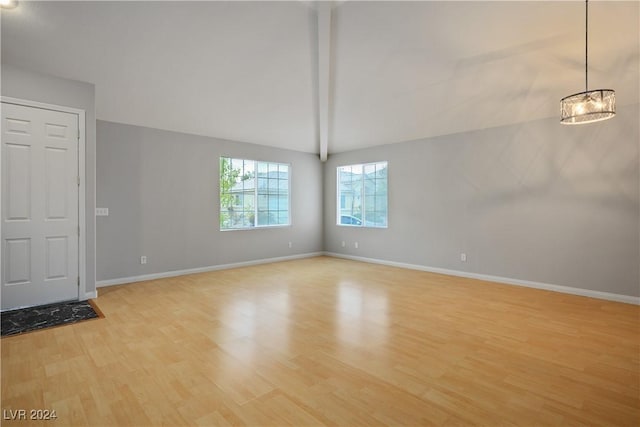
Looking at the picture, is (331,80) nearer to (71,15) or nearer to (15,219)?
(71,15)

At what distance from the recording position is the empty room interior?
2.09 m

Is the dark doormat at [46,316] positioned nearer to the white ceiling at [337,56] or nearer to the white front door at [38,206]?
the white front door at [38,206]

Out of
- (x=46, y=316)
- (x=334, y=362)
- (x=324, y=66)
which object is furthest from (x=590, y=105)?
(x=46, y=316)

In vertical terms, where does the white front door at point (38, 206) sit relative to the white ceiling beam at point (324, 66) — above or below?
below

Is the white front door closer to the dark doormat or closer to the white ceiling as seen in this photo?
the dark doormat

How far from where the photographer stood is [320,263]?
21.9ft

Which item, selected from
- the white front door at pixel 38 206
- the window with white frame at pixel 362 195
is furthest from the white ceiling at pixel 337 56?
the window with white frame at pixel 362 195

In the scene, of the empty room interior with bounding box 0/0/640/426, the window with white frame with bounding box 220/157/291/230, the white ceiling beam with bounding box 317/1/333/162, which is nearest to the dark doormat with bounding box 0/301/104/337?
the empty room interior with bounding box 0/0/640/426

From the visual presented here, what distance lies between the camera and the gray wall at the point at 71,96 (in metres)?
3.54

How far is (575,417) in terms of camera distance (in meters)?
1.77

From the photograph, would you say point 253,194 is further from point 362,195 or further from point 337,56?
point 337,56

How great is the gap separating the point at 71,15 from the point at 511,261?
21.1ft

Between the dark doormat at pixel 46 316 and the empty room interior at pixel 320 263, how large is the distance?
0.11ft

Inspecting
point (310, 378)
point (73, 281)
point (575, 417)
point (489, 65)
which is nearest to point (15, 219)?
point (73, 281)
